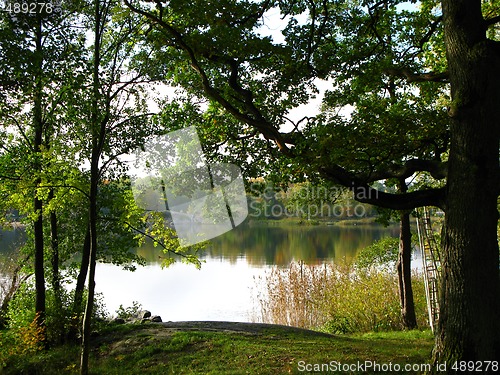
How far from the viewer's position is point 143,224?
32.0 feet

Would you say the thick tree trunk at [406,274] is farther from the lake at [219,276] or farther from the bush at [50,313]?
the bush at [50,313]

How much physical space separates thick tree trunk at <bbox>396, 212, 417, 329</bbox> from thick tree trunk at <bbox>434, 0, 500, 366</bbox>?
5171 mm

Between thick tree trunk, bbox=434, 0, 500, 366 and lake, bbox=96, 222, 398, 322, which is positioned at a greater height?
thick tree trunk, bbox=434, 0, 500, 366

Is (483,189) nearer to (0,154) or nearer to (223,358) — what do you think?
(223,358)

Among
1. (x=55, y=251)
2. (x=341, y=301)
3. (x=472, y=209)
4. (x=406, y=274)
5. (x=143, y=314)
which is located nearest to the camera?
(x=472, y=209)

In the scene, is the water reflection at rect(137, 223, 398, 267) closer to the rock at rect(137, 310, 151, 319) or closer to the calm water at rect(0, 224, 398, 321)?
the calm water at rect(0, 224, 398, 321)

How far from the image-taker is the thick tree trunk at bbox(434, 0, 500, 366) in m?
4.95

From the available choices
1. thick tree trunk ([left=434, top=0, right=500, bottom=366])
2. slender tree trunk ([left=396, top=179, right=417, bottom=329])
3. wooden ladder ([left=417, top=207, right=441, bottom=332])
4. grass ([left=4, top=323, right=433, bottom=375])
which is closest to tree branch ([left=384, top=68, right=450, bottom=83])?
thick tree trunk ([left=434, top=0, right=500, bottom=366])

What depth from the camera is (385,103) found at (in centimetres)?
748

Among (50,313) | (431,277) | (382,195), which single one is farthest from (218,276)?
(382,195)

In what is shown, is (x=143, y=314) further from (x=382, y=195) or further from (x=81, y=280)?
(x=382, y=195)

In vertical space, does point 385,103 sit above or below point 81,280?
above

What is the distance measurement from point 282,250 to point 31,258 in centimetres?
1683

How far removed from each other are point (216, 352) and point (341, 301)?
5531 mm
